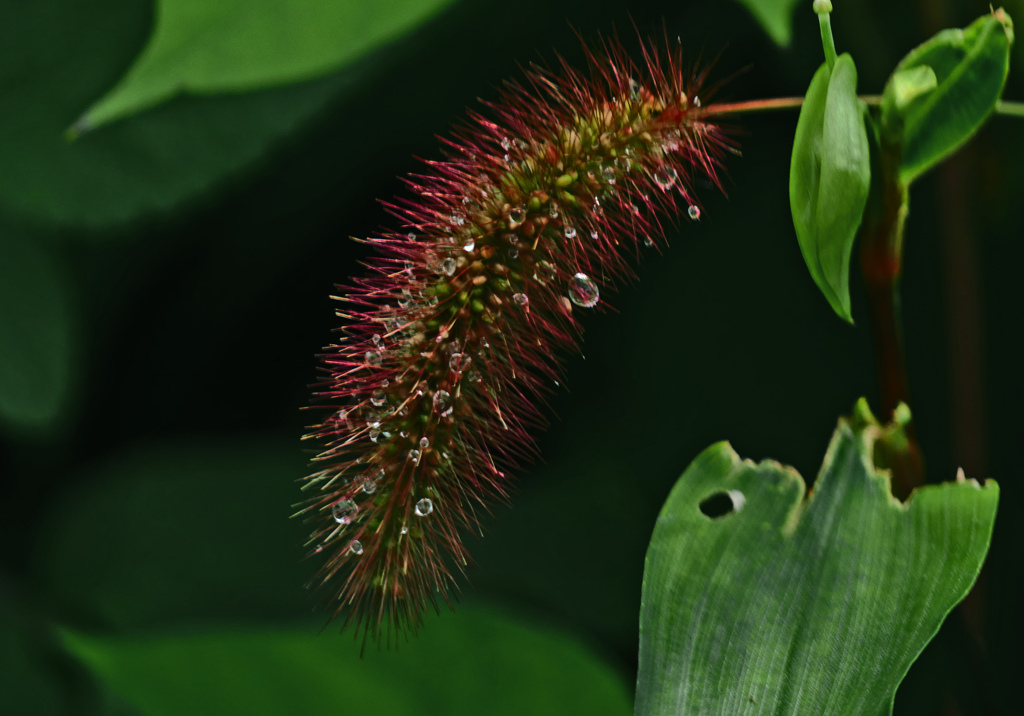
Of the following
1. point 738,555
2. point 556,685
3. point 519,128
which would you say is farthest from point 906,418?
point 556,685

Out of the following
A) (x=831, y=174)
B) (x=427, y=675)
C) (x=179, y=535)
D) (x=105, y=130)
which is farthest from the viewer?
(x=179, y=535)

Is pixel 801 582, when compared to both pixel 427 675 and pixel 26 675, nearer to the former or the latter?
pixel 427 675

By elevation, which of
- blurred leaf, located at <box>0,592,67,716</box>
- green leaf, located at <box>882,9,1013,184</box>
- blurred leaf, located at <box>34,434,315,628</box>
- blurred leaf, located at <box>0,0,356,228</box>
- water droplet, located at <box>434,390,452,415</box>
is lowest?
blurred leaf, located at <box>0,592,67,716</box>

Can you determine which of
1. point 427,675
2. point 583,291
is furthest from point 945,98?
point 427,675

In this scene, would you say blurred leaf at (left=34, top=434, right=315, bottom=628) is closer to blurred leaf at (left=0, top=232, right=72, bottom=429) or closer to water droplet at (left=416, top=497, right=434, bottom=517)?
blurred leaf at (left=0, top=232, right=72, bottom=429)

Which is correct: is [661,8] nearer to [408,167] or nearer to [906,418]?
[408,167]

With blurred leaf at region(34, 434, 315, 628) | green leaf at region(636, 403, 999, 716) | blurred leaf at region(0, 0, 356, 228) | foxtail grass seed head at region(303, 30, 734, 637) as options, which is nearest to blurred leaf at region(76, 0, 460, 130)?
foxtail grass seed head at region(303, 30, 734, 637)
